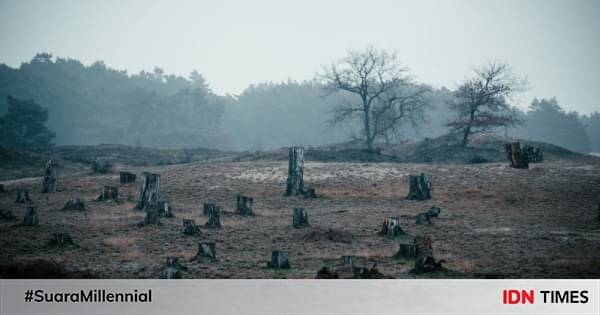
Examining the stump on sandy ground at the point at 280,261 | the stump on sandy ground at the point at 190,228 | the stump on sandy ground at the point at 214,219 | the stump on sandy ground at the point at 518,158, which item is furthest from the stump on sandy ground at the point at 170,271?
the stump on sandy ground at the point at 518,158

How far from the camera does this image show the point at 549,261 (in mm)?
12172

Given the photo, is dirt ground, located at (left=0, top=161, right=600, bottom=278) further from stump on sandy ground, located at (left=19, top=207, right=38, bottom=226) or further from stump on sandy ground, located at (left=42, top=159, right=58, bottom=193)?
stump on sandy ground, located at (left=42, top=159, right=58, bottom=193)

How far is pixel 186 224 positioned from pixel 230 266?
460 cm

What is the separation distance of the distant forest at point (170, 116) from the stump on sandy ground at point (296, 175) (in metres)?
53.6

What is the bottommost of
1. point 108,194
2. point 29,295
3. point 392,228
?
point 29,295

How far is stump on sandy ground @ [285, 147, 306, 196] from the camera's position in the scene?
85.1ft

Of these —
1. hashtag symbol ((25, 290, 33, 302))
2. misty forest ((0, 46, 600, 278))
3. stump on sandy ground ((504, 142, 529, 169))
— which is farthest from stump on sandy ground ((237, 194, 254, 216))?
stump on sandy ground ((504, 142, 529, 169))

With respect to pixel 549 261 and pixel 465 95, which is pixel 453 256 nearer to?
pixel 549 261

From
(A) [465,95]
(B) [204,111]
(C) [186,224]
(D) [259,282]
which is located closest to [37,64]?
(B) [204,111]

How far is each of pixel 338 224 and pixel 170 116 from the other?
8106 cm

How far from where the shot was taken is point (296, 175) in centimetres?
2617

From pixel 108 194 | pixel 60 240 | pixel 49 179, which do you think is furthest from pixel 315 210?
pixel 49 179

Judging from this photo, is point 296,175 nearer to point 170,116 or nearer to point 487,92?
point 487,92

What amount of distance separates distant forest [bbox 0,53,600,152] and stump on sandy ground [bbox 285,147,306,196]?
5365 centimetres
